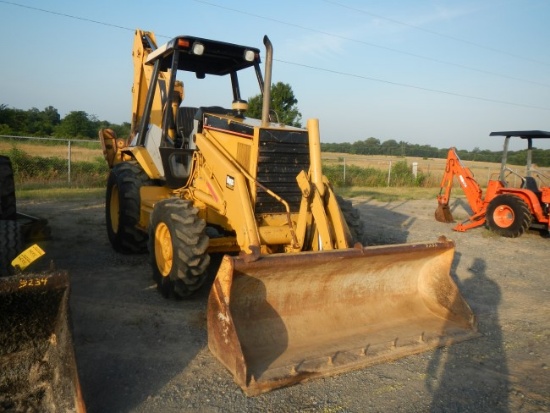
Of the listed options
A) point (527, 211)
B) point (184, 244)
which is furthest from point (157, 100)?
point (527, 211)

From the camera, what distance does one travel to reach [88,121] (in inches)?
1704

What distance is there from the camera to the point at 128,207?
6.82 metres

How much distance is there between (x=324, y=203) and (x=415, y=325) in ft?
4.83

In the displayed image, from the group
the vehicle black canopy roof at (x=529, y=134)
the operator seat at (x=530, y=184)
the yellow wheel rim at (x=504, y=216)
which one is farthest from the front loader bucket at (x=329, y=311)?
the vehicle black canopy roof at (x=529, y=134)

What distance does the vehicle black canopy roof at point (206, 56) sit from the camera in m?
5.90

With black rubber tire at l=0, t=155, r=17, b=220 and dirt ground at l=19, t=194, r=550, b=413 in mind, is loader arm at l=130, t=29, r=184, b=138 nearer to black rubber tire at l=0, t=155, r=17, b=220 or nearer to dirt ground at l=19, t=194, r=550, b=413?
black rubber tire at l=0, t=155, r=17, b=220

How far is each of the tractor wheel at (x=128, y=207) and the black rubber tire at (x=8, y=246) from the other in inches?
95.4

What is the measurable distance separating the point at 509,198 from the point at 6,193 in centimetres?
988

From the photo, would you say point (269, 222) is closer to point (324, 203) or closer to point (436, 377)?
point (324, 203)

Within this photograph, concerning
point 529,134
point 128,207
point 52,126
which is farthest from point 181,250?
point 52,126

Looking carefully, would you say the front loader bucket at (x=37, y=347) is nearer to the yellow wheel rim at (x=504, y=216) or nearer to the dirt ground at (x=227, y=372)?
the dirt ground at (x=227, y=372)

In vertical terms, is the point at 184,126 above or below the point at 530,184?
above

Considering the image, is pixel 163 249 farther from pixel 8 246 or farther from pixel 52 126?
pixel 52 126

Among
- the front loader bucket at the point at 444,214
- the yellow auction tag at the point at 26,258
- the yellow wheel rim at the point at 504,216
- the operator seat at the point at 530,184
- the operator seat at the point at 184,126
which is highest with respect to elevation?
the operator seat at the point at 184,126
